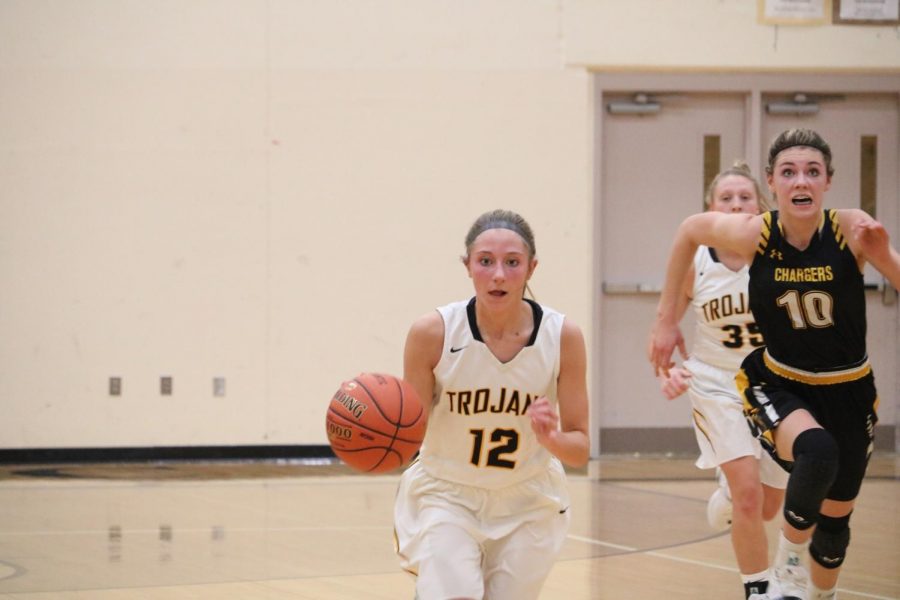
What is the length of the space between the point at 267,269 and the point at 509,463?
6.35 m

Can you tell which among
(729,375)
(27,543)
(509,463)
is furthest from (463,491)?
(27,543)

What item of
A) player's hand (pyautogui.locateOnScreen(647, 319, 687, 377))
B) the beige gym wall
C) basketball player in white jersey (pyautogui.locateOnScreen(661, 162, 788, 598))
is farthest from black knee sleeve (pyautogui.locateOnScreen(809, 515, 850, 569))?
the beige gym wall

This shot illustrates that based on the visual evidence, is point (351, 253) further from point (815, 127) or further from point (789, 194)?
point (789, 194)

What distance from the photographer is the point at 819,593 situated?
4.73 m

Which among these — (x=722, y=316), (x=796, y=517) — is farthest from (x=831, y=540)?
(x=722, y=316)

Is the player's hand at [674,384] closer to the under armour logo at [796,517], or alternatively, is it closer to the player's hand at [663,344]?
the player's hand at [663,344]

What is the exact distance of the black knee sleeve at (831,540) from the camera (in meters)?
4.58

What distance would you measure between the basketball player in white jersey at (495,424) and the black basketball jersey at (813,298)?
0.83 metres

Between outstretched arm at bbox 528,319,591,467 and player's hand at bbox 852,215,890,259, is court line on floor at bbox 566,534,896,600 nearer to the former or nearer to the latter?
player's hand at bbox 852,215,890,259

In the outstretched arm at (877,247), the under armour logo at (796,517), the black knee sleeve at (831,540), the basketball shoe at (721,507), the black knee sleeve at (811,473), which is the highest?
the outstretched arm at (877,247)

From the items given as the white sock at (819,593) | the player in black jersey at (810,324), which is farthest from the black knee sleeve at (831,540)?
the white sock at (819,593)

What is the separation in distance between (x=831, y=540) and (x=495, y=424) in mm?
1513

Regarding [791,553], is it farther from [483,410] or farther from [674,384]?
[483,410]

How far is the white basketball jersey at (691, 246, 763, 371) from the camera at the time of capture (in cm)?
550
